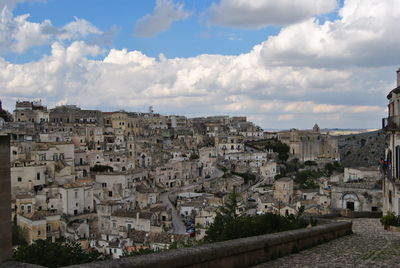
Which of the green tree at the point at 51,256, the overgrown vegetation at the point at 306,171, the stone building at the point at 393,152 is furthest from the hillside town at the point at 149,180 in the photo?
the green tree at the point at 51,256

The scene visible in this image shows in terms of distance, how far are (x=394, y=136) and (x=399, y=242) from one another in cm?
724

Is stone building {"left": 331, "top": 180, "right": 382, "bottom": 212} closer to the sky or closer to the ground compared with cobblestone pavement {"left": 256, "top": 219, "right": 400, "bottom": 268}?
closer to the ground

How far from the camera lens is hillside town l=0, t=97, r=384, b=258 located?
109 feet

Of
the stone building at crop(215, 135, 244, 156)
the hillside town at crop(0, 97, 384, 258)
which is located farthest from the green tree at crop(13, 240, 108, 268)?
the stone building at crop(215, 135, 244, 156)

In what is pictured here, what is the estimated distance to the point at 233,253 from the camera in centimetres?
704

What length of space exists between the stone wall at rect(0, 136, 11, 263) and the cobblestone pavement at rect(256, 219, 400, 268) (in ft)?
13.7

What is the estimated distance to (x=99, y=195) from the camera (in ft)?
144

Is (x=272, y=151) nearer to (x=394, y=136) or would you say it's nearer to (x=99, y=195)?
(x=99, y=195)

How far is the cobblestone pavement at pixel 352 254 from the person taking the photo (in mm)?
8102

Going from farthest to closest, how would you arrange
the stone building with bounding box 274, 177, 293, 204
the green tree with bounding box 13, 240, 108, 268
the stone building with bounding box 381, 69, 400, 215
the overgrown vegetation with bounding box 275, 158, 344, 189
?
the overgrown vegetation with bounding box 275, 158, 344, 189 → the stone building with bounding box 274, 177, 293, 204 → the green tree with bounding box 13, 240, 108, 268 → the stone building with bounding box 381, 69, 400, 215

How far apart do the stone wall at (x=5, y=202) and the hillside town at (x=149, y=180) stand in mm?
10391

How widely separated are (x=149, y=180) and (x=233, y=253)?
48314mm

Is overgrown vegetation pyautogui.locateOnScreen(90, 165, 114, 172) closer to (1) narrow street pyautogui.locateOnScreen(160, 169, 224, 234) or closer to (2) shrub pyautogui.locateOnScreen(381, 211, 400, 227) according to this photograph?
(1) narrow street pyautogui.locateOnScreen(160, 169, 224, 234)

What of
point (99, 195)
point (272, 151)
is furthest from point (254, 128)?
point (99, 195)
